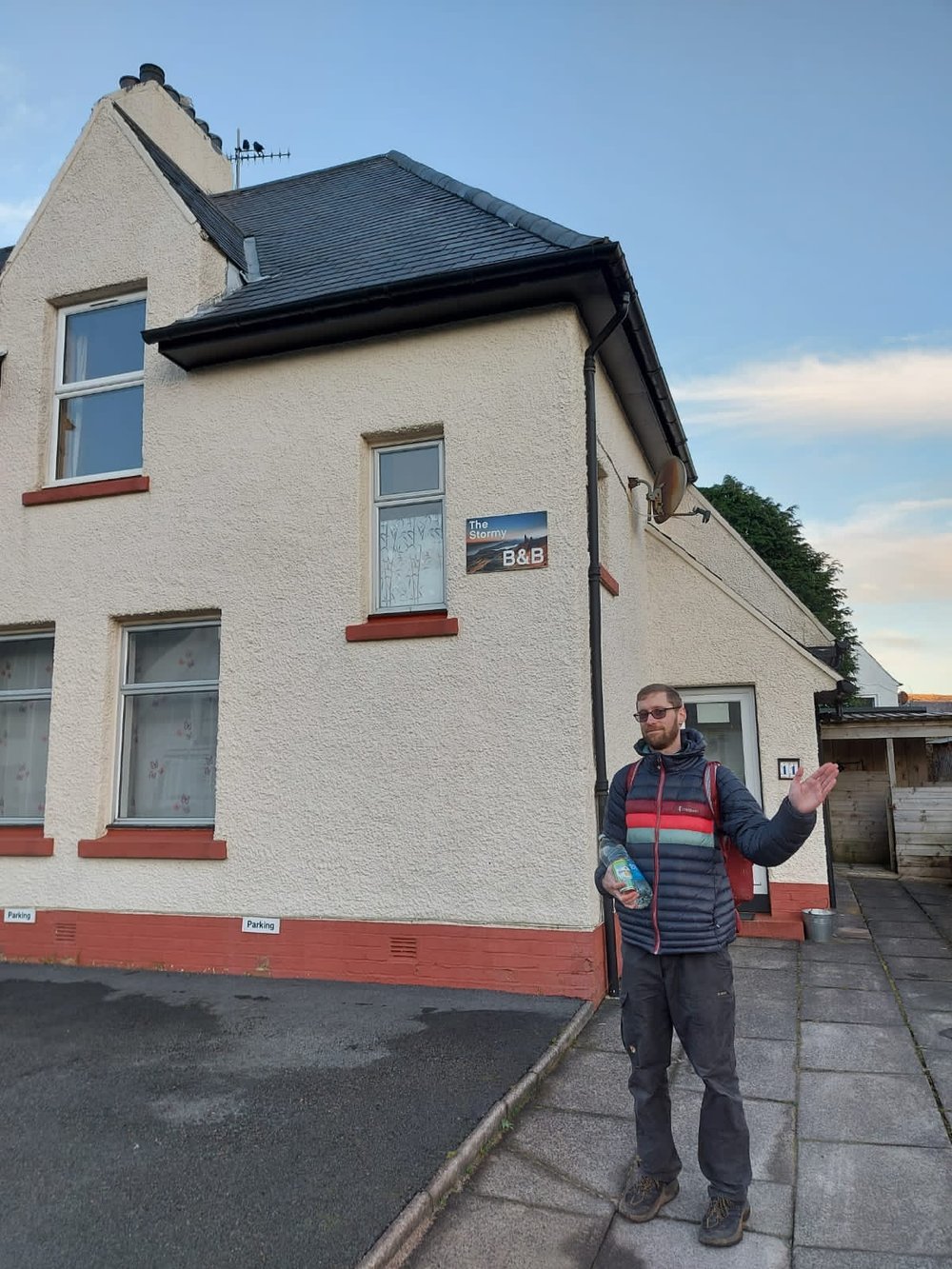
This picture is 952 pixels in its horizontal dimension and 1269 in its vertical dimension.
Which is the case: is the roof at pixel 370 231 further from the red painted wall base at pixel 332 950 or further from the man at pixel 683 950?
the red painted wall base at pixel 332 950

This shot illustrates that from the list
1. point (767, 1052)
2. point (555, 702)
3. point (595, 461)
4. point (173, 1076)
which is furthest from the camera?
point (595, 461)

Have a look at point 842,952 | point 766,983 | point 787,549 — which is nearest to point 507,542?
point 766,983

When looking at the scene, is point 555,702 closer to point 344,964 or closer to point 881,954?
point 344,964

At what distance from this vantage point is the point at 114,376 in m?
7.82

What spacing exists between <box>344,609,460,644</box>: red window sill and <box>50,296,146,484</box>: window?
2.75 metres

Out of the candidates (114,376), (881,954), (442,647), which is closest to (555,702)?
(442,647)

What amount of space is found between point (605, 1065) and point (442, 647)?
285 centimetres

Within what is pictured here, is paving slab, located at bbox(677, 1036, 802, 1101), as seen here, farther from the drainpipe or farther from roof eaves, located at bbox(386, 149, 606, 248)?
roof eaves, located at bbox(386, 149, 606, 248)

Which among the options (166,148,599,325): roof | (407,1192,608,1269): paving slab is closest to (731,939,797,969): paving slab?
(407,1192,608,1269): paving slab

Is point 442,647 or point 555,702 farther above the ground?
point 442,647

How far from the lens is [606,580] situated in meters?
6.83

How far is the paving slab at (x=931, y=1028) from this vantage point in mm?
5263

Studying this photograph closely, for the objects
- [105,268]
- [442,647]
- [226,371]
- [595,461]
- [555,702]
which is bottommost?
[555,702]

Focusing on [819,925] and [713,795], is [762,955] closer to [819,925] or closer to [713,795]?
[819,925]
